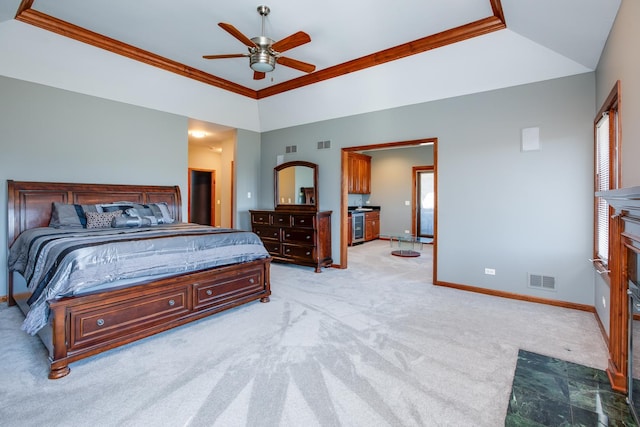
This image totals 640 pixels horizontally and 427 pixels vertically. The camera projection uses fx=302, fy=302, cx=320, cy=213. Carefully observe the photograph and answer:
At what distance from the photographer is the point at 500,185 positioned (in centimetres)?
387

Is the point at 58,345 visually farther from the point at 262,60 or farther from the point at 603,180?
the point at 603,180

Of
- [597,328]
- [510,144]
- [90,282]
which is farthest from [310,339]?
[510,144]

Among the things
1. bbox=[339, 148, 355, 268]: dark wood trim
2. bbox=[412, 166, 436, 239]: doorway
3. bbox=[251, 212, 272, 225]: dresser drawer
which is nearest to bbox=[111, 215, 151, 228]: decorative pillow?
bbox=[251, 212, 272, 225]: dresser drawer

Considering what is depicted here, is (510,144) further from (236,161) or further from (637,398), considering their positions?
(236,161)

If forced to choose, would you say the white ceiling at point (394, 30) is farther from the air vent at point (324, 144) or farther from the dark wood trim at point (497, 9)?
the air vent at point (324, 144)

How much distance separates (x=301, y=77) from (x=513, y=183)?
3597mm

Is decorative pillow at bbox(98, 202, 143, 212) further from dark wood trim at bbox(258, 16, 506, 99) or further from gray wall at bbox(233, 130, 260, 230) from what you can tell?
dark wood trim at bbox(258, 16, 506, 99)

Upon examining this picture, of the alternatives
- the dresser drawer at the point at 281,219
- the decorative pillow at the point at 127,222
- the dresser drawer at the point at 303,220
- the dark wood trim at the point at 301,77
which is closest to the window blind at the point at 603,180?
the dark wood trim at the point at 301,77

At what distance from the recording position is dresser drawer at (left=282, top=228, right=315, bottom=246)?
523cm

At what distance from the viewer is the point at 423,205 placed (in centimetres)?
913

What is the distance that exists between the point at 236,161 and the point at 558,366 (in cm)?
571

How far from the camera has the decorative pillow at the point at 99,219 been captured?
370 cm

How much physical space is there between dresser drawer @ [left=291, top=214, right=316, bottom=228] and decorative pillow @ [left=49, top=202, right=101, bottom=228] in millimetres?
2952

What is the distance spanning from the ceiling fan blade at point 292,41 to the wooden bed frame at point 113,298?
2.34 meters
